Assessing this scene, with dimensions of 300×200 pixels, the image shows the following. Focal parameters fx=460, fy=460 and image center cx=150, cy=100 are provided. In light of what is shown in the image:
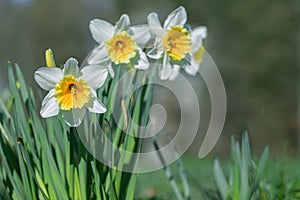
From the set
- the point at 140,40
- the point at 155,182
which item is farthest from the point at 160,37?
the point at 155,182

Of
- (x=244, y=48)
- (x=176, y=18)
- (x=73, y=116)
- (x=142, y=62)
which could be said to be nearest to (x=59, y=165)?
(x=73, y=116)

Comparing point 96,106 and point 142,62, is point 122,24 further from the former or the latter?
point 96,106

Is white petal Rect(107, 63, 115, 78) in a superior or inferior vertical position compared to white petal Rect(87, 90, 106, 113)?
superior

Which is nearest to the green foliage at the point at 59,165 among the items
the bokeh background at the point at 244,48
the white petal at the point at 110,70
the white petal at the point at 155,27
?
the white petal at the point at 110,70

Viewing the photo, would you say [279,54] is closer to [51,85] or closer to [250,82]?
[250,82]

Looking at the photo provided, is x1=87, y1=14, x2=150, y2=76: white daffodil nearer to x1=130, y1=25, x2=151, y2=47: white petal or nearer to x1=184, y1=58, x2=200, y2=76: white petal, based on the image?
x1=130, y1=25, x2=151, y2=47: white petal

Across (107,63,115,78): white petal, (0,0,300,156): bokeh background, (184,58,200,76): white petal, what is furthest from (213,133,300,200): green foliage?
(0,0,300,156): bokeh background
